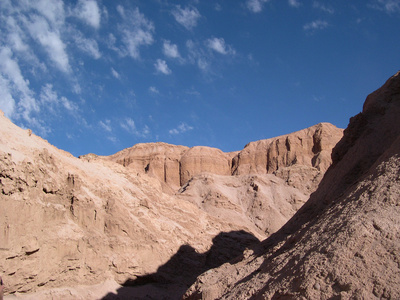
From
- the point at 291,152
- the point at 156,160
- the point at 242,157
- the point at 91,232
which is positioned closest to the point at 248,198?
the point at 291,152

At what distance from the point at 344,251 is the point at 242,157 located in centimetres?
5987

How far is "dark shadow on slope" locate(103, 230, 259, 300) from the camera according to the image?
69.1 feet

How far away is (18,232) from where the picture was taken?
1783 centimetres

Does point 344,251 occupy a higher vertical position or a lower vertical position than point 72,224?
lower

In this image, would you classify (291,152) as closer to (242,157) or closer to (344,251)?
(242,157)

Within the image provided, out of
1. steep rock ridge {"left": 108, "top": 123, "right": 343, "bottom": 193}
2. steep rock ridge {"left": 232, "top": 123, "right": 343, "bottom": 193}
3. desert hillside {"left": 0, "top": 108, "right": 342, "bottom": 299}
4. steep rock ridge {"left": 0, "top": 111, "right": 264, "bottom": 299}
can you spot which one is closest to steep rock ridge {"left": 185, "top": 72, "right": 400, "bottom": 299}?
desert hillside {"left": 0, "top": 108, "right": 342, "bottom": 299}

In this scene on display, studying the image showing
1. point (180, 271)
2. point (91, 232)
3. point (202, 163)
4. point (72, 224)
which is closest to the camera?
point (72, 224)

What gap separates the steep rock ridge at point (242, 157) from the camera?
6134 centimetres

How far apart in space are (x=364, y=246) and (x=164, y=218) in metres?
20.0

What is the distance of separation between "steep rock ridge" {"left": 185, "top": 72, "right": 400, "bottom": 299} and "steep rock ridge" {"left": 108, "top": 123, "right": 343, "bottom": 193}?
4506 centimetres

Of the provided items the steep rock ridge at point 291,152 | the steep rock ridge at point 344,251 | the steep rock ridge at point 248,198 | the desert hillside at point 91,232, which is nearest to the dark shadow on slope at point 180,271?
the desert hillside at point 91,232

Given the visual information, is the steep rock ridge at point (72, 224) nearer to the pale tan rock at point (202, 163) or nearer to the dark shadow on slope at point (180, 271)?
the dark shadow on slope at point (180, 271)

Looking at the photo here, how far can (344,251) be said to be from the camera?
7.60 metres

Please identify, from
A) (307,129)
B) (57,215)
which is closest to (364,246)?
(57,215)
